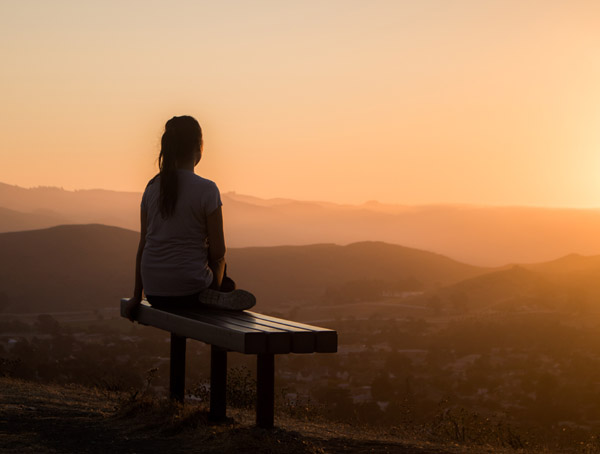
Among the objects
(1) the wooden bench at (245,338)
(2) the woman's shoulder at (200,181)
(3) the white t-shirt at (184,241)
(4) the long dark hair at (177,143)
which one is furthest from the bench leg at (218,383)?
(4) the long dark hair at (177,143)

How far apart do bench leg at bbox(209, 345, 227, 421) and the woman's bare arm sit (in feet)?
2.18

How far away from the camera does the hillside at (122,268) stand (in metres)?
96.3

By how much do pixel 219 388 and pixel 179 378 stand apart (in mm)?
891

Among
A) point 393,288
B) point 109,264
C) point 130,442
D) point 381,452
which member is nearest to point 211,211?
point 130,442

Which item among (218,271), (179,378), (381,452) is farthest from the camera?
(179,378)

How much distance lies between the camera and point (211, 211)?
597cm

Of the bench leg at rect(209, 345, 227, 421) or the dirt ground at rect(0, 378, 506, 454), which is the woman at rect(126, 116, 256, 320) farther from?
the dirt ground at rect(0, 378, 506, 454)

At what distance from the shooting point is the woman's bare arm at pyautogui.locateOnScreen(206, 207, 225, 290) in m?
5.97

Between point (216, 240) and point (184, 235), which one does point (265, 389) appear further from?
point (184, 235)

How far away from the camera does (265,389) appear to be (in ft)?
17.6

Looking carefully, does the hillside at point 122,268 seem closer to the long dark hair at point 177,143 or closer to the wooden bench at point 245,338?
the long dark hair at point 177,143

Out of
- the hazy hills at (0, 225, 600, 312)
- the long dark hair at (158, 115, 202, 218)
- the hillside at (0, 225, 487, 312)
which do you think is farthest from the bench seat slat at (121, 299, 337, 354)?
the hillside at (0, 225, 487, 312)

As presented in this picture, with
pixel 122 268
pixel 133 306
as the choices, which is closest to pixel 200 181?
pixel 133 306

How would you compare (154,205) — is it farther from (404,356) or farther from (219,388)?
(404,356)
